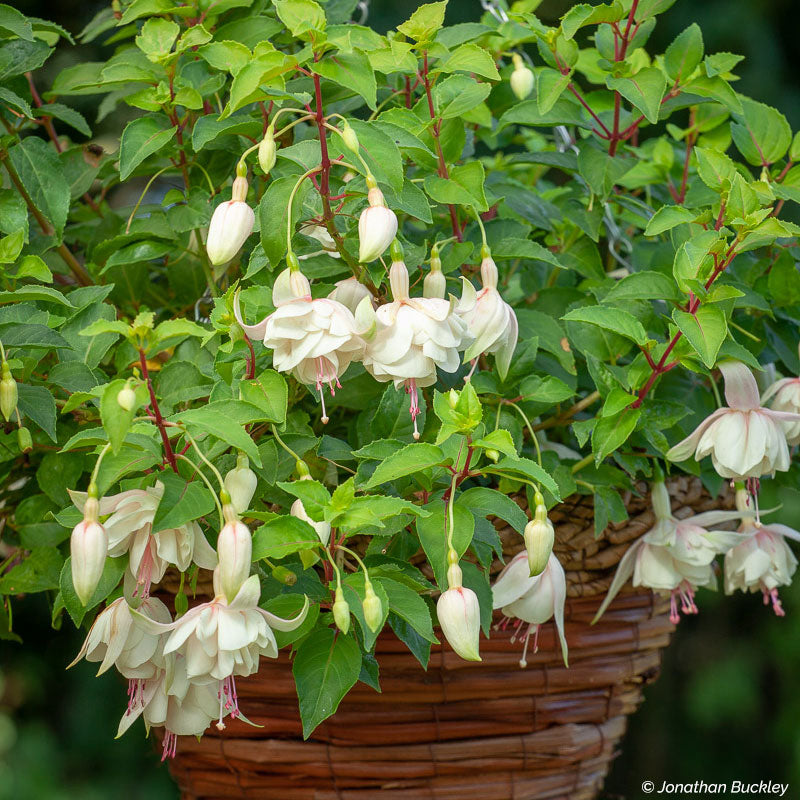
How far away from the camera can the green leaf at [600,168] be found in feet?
2.19

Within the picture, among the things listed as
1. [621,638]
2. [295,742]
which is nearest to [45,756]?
[295,742]

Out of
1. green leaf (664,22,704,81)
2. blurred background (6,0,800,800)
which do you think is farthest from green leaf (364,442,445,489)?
blurred background (6,0,800,800)

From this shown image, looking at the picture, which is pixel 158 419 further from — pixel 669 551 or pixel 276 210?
pixel 669 551

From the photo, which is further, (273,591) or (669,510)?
(669,510)

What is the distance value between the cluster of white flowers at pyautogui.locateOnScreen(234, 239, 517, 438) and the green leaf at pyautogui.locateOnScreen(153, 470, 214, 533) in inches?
2.9

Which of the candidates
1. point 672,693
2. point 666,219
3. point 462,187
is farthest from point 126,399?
point 672,693

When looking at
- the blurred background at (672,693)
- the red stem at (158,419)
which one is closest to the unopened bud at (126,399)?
the red stem at (158,419)

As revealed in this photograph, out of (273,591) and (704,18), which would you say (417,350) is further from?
(704,18)

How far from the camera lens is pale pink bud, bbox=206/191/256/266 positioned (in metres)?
0.51

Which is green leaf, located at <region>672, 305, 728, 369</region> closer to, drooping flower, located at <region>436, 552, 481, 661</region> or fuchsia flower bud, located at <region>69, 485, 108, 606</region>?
drooping flower, located at <region>436, 552, 481, 661</region>

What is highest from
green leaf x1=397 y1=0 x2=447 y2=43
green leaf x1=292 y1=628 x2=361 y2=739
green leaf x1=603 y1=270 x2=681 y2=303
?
green leaf x1=397 y1=0 x2=447 y2=43

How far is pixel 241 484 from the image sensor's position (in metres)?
0.49

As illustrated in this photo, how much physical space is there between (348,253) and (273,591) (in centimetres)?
20

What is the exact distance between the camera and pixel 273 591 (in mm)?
533
